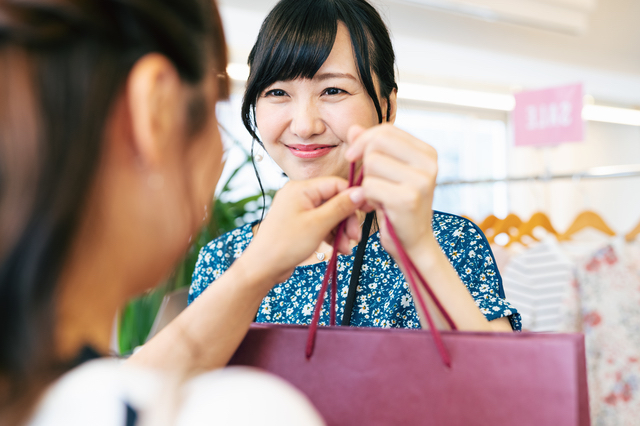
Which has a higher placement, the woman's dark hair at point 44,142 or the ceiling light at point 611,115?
the ceiling light at point 611,115

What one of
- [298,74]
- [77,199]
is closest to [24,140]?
[77,199]

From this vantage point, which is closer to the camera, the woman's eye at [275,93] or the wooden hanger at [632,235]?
the woman's eye at [275,93]

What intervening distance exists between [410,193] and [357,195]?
0.20 feet

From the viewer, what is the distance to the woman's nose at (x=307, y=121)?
840mm

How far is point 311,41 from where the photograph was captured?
32.3 inches

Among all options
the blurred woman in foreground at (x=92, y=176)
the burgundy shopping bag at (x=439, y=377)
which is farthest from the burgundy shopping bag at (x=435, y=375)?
the blurred woman in foreground at (x=92, y=176)

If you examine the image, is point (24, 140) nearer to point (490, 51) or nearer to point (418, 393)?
point (418, 393)

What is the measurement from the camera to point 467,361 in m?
0.47

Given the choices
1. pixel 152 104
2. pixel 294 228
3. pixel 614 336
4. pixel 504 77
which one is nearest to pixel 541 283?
pixel 614 336

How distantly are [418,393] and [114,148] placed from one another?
34 centimetres

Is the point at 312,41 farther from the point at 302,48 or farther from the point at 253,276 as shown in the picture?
the point at 253,276

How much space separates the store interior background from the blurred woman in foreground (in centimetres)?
75

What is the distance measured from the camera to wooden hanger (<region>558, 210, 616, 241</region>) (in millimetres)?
1652

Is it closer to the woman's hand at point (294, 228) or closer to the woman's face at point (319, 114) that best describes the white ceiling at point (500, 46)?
the woman's face at point (319, 114)
